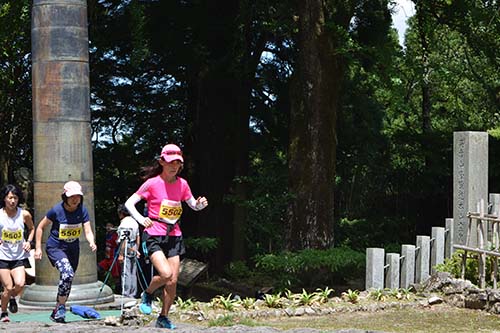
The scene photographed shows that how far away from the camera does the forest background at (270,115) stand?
16.6m

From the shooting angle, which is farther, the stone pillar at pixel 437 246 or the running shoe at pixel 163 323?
A: the stone pillar at pixel 437 246

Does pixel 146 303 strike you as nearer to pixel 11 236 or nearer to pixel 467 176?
pixel 11 236

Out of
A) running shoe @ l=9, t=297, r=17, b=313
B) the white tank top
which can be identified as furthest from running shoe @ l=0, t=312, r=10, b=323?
running shoe @ l=9, t=297, r=17, b=313

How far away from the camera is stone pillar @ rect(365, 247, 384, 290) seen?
41.8ft

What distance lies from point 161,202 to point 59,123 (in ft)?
11.5

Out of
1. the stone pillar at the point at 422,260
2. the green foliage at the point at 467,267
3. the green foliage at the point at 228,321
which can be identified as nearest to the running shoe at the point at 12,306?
the green foliage at the point at 228,321

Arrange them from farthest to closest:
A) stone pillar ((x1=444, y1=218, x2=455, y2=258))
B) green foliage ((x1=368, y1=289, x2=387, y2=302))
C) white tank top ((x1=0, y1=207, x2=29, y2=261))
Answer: stone pillar ((x1=444, y1=218, x2=455, y2=258)) → green foliage ((x1=368, y1=289, x2=387, y2=302)) → white tank top ((x1=0, y1=207, x2=29, y2=261))

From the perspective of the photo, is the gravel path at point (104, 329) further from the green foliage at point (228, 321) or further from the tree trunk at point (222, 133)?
the tree trunk at point (222, 133)

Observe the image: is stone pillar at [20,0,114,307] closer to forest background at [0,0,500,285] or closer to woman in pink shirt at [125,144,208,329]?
woman in pink shirt at [125,144,208,329]

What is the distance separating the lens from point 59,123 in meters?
12.0

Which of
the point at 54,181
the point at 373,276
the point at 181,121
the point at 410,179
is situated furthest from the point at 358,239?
the point at 54,181

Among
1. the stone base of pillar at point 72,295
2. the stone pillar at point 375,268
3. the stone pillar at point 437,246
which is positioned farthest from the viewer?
the stone pillar at point 437,246

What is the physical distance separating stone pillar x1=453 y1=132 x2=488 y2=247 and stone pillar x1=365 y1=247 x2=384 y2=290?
1.46 metres

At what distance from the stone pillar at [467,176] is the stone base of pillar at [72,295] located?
5316 mm
